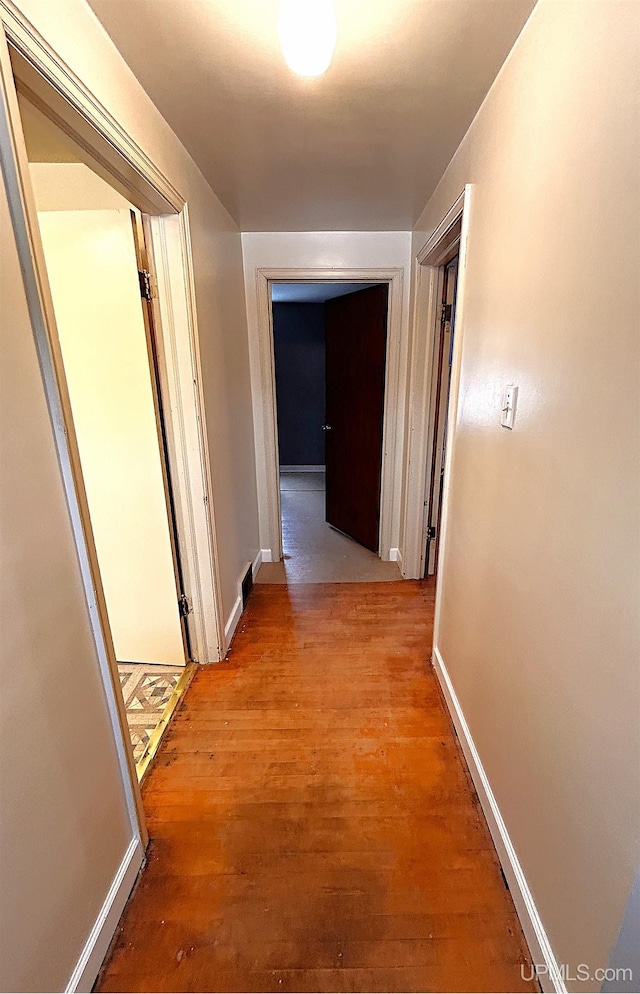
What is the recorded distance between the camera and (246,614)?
259 cm

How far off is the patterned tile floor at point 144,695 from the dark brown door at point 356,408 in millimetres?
1810

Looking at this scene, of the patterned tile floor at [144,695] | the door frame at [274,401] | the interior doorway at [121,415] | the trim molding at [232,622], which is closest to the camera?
the interior doorway at [121,415]

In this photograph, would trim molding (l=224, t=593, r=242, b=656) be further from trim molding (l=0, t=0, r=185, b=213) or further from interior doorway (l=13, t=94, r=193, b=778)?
trim molding (l=0, t=0, r=185, b=213)


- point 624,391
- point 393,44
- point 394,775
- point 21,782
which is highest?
point 393,44

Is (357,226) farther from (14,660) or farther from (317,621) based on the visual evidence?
(14,660)

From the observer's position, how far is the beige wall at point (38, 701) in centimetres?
77

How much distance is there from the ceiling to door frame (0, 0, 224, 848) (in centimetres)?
23

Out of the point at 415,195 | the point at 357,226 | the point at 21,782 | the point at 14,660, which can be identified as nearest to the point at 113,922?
the point at 21,782

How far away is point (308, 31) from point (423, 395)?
5.93 feet

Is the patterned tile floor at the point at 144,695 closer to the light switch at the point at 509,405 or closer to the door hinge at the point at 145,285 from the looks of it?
the door hinge at the point at 145,285

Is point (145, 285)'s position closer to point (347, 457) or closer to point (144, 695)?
point (144, 695)

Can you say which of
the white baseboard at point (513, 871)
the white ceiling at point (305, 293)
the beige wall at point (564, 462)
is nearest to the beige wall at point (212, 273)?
the beige wall at point (564, 462)

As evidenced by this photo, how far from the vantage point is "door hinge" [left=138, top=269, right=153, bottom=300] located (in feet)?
5.35

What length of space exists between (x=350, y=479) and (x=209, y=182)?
2.20 m
